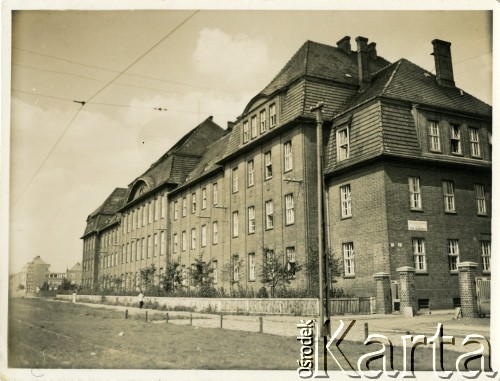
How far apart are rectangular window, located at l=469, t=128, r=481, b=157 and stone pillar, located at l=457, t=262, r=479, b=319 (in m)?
8.93

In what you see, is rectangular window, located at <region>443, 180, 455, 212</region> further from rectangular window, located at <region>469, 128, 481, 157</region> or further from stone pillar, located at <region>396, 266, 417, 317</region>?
stone pillar, located at <region>396, 266, 417, 317</region>

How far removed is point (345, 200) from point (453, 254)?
5.86 metres

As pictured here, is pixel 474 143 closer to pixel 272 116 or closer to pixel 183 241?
pixel 272 116

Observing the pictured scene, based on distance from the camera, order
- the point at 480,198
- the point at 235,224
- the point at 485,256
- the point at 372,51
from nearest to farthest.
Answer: the point at 485,256 < the point at 480,198 < the point at 372,51 < the point at 235,224

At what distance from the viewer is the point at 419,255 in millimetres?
24422

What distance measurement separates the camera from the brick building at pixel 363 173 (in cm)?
2447

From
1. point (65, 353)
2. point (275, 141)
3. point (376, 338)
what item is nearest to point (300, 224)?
point (275, 141)

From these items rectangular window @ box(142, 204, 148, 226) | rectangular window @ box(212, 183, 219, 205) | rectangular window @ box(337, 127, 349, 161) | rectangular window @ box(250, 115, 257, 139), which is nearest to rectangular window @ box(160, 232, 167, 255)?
rectangular window @ box(142, 204, 148, 226)

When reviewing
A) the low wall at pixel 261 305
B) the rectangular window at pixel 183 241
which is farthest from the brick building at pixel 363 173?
the rectangular window at pixel 183 241

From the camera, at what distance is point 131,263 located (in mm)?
59875

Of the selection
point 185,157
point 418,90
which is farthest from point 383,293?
point 185,157

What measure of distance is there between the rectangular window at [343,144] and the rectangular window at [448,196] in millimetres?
5102

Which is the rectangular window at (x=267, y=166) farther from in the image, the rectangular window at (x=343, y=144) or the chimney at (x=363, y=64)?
the chimney at (x=363, y=64)
